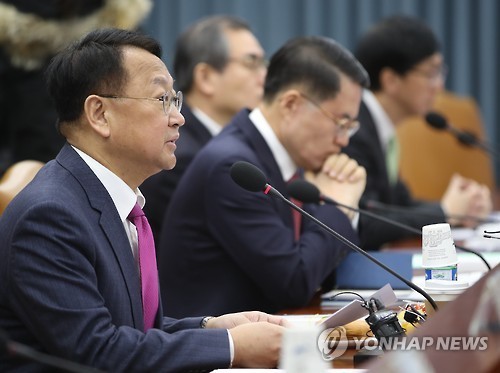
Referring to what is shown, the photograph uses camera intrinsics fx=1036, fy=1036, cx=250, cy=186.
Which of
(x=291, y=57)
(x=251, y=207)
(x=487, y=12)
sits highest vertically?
(x=291, y=57)

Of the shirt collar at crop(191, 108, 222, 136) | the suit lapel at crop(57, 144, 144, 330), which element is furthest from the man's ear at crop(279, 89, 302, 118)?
the suit lapel at crop(57, 144, 144, 330)

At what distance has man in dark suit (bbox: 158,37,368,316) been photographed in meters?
2.67

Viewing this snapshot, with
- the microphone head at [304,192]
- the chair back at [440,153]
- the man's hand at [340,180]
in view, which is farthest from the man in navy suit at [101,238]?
the chair back at [440,153]

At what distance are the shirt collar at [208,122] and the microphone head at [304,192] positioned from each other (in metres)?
1.06

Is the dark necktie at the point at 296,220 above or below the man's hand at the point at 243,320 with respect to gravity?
below

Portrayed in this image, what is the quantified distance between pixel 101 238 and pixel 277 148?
1.11 meters

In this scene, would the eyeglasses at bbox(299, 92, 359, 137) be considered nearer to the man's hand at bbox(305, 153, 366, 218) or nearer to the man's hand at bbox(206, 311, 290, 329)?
the man's hand at bbox(305, 153, 366, 218)

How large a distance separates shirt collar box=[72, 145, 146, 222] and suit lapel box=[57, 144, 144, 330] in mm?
25

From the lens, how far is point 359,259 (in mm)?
2822

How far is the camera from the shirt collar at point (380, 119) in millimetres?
4211

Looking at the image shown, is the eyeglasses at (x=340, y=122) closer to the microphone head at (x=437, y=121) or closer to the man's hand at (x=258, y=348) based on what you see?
the microphone head at (x=437, y=121)

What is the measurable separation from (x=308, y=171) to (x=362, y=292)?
1.77ft

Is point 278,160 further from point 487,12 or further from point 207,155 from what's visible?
point 487,12

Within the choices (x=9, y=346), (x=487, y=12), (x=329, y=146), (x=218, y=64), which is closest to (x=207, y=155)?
(x=329, y=146)
